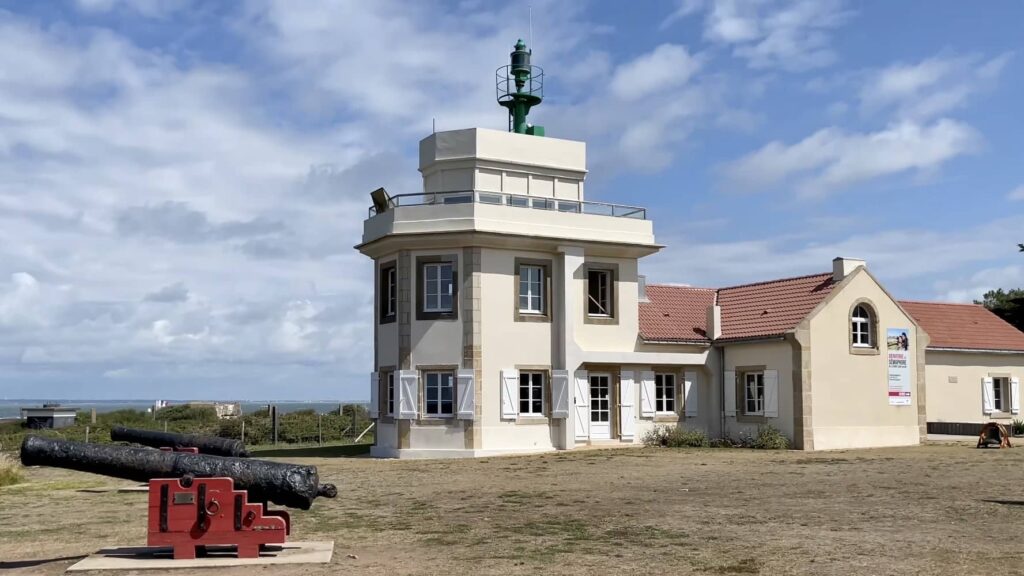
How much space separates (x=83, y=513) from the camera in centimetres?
1291

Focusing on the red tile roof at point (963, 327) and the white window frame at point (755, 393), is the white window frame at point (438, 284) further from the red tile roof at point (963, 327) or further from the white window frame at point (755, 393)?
the red tile roof at point (963, 327)

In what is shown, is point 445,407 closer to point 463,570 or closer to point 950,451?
point 950,451

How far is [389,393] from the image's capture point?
24.6 meters

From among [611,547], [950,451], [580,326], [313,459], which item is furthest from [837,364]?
[611,547]

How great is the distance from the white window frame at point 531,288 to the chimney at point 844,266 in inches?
286

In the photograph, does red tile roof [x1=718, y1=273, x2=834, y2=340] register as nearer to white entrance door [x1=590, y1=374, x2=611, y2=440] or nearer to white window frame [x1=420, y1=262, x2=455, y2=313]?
white entrance door [x1=590, y1=374, x2=611, y2=440]

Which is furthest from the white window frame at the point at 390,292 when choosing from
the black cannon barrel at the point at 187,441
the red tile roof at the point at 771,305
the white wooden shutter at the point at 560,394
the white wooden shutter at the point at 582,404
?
the red tile roof at the point at 771,305

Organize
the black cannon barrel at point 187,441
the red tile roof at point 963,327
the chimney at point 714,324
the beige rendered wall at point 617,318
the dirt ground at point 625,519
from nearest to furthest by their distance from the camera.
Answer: the dirt ground at point 625,519, the black cannon barrel at point 187,441, the beige rendered wall at point 617,318, the chimney at point 714,324, the red tile roof at point 963,327

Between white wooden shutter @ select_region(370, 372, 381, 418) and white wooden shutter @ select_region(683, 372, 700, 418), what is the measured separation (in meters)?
7.65

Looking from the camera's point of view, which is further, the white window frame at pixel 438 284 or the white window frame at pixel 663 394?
the white window frame at pixel 663 394

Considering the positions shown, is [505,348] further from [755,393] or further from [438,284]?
[755,393]

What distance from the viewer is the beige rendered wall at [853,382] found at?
2447 centimetres

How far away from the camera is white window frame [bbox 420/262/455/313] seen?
23703mm

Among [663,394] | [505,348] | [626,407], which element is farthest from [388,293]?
[663,394]
